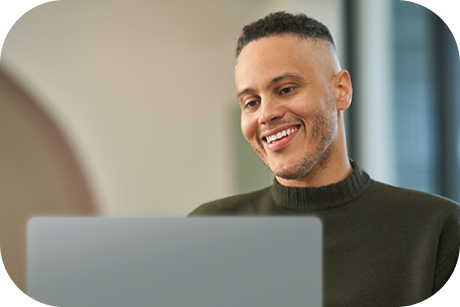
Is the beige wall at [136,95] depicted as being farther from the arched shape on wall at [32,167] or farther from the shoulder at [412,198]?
the shoulder at [412,198]

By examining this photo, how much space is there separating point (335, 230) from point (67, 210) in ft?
4.52

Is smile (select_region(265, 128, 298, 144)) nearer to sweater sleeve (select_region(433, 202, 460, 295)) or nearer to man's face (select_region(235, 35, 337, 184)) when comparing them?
man's face (select_region(235, 35, 337, 184))

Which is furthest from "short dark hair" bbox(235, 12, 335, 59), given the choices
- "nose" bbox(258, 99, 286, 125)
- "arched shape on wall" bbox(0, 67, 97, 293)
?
"arched shape on wall" bbox(0, 67, 97, 293)

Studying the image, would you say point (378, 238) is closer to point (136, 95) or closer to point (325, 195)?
point (325, 195)

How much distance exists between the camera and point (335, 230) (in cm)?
65

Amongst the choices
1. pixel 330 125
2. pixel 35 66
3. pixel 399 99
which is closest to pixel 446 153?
pixel 399 99

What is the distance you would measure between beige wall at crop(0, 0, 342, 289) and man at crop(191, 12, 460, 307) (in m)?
0.90

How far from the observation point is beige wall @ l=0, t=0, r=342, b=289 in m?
1.61

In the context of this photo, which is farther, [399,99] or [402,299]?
[399,99]

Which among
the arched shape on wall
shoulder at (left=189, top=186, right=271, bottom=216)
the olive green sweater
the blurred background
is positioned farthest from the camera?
the arched shape on wall

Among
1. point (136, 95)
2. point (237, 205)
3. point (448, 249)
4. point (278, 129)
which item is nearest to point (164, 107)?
point (136, 95)

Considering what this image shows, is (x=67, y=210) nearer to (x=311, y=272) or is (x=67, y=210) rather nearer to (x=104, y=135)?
(x=104, y=135)

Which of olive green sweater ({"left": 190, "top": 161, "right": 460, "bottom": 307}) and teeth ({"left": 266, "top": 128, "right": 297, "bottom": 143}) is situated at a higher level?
teeth ({"left": 266, "top": 128, "right": 297, "bottom": 143})

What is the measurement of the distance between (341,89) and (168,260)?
0.41 metres
